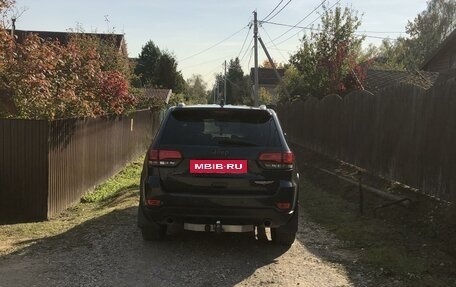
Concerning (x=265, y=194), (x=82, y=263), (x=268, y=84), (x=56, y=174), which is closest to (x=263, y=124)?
(x=265, y=194)

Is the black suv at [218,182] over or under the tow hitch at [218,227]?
over

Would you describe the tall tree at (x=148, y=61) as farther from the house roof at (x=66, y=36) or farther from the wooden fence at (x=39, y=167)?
the wooden fence at (x=39, y=167)

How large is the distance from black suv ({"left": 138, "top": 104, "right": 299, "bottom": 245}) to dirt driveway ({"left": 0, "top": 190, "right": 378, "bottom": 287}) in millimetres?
414

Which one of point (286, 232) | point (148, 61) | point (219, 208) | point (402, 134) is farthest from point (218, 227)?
point (148, 61)

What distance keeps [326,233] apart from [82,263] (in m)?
A: 3.28

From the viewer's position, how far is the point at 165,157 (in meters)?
5.47

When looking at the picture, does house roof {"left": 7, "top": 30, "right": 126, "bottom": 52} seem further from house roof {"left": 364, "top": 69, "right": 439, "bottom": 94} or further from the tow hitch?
house roof {"left": 364, "top": 69, "right": 439, "bottom": 94}

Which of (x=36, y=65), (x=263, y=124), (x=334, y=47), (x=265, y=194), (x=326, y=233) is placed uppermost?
(x=334, y=47)

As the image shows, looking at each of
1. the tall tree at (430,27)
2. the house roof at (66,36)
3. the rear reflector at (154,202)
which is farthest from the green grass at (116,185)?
the tall tree at (430,27)

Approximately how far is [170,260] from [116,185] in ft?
23.1

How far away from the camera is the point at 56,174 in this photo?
29.2ft

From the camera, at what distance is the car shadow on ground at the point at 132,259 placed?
195 inches

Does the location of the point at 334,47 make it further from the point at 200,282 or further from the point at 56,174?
the point at 200,282

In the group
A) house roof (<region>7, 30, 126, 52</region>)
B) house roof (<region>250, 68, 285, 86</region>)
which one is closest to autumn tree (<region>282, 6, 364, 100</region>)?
house roof (<region>7, 30, 126, 52</region>)
